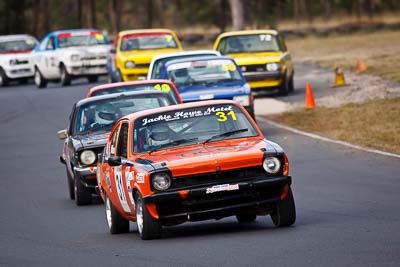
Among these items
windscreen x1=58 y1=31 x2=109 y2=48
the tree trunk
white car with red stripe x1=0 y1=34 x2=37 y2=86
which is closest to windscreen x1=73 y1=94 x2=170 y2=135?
windscreen x1=58 y1=31 x2=109 y2=48

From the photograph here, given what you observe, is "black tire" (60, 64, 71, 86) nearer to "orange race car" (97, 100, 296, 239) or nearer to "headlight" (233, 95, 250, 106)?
"headlight" (233, 95, 250, 106)

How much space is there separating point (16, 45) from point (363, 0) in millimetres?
55448

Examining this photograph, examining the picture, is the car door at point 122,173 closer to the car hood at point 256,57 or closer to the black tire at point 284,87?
the car hood at point 256,57

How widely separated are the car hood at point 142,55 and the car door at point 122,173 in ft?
66.8

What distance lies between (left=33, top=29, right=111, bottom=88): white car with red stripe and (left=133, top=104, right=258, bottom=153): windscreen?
26.6 metres

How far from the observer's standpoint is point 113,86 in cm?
1870

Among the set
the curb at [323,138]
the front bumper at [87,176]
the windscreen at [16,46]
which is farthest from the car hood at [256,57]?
the front bumper at [87,176]

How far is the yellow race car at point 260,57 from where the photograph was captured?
31.5 m

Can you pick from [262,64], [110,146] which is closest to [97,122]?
[110,146]

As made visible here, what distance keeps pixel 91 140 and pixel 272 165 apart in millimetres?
5187

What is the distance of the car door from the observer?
11938 mm

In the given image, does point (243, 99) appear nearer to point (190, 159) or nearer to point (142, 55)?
point (142, 55)

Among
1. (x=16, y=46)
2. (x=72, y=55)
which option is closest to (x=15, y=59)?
(x=16, y=46)

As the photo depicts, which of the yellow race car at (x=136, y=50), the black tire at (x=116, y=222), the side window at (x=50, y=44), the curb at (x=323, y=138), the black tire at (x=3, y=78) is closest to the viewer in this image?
the black tire at (x=116, y=222)
